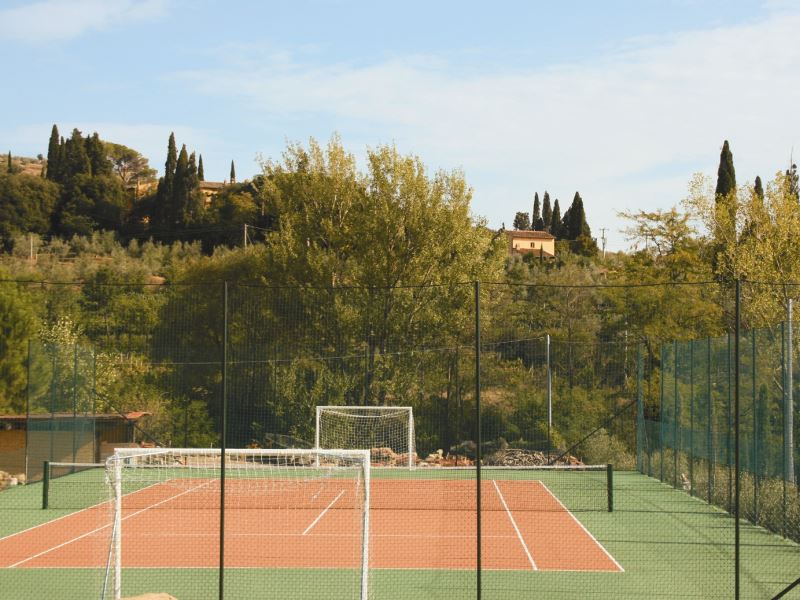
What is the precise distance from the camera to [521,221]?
109 m

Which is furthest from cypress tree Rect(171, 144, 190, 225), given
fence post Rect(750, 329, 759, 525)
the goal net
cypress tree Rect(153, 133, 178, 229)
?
fence post Rect(750, 329, 759, 525)

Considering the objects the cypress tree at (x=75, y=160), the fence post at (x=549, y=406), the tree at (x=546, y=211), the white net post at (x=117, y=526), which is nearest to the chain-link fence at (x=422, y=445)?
the fence post at (x=549, y=406)

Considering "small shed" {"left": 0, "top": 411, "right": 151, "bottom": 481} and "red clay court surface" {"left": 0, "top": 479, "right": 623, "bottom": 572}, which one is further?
"small shed" {"left": 0, "top": 411, "right": 151, "bottom": 481}

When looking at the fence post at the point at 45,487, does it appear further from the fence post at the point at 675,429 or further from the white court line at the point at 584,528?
the fence post at the point at 675,429

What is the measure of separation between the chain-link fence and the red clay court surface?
7 centimetres

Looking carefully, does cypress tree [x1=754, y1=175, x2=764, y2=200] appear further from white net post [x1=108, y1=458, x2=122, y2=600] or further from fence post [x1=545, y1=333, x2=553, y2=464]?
white net post [x1=108, y1=458, x2=122, y2=600]

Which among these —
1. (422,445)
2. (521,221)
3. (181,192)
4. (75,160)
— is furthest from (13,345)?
(521,221)

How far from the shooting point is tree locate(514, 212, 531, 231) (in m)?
108

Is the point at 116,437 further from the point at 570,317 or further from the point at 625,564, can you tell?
the point at 570,317

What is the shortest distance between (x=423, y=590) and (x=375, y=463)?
482 inches

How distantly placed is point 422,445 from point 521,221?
3485 inches

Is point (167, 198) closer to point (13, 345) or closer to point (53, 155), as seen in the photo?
point (53, 155)

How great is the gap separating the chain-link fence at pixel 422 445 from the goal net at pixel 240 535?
0.19ft

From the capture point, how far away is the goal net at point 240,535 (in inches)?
352
